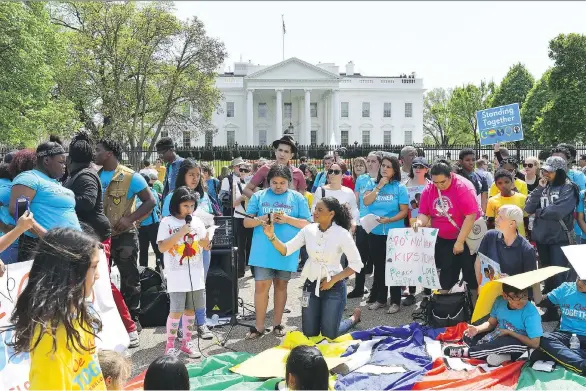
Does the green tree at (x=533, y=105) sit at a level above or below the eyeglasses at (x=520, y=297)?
above

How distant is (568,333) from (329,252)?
2499 mm

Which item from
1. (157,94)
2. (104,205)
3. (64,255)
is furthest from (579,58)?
(64,255)

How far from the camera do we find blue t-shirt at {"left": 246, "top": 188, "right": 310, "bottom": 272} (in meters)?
6.27

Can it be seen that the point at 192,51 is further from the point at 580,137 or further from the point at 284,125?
the point at 284,125

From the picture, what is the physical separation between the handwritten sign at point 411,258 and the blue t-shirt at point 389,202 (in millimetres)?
354

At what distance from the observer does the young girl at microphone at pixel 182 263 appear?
18.1ft

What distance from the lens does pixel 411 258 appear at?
7039 millimetres

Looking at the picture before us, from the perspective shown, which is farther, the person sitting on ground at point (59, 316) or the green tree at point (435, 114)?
the green tree at point (435, 114)

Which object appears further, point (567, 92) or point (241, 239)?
point (567, 92)

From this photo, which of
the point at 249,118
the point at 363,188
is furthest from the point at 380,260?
the point at 249,118

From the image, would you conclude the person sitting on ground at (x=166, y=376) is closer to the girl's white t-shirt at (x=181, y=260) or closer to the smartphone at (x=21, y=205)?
the smartphone at (x=21, y=205)

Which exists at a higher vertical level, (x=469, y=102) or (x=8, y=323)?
(x=469, y=102)

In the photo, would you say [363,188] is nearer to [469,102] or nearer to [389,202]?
[389,202]

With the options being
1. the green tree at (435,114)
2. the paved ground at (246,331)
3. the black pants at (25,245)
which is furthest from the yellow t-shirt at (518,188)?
the green tree at (435,114)
